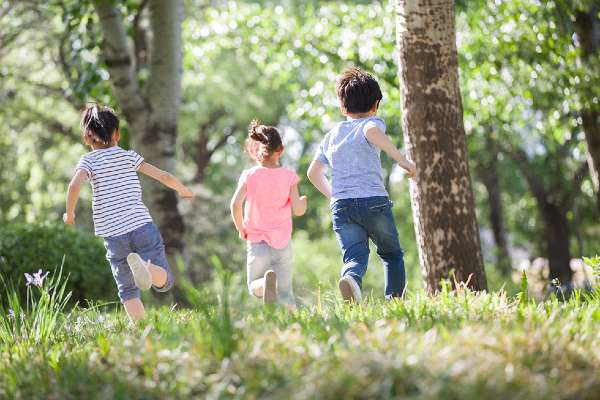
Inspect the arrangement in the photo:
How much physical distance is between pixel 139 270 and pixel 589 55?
23.1 ft

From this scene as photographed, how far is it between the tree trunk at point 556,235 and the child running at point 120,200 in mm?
15264

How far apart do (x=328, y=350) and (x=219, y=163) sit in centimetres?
2920

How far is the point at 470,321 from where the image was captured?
3836 millimetres

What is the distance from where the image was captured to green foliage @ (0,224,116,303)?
9820 mm

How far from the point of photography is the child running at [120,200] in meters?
5.47

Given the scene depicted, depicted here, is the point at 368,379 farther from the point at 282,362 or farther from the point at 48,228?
the point at 48,228

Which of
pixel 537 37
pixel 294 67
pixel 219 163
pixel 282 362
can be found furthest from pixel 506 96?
pixel 219 163

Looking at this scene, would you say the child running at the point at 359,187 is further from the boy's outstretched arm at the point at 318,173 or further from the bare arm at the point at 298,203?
the bare arm at the point at 298,203

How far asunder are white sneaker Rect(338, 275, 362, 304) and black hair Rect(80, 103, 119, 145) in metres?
1.89

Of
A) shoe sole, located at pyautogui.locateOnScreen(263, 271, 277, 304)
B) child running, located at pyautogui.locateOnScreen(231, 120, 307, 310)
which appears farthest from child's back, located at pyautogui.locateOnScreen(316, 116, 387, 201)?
shoe sole, located at pyautogui.locateOnScreen(263, 271, 277, 304)

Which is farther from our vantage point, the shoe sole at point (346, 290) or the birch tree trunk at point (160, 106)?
the birch tree trunk at point (160, 106)

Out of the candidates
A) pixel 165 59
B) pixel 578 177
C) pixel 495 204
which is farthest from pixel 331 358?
pixel 495 204

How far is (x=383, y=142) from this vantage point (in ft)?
17.1

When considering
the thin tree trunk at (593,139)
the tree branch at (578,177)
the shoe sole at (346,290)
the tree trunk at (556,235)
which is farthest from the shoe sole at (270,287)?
the tree trunk at (556,235)
